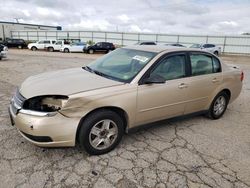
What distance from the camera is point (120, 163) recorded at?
3.06m

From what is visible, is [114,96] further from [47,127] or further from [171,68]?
[171,68]

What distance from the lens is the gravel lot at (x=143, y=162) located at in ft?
8.82

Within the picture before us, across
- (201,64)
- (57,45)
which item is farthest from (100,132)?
(57,45)

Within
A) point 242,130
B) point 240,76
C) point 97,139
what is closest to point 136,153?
point 97,139

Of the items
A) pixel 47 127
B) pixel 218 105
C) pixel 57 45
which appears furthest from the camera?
pixel 57 45

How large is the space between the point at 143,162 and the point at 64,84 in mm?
1545

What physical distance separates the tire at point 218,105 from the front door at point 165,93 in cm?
98

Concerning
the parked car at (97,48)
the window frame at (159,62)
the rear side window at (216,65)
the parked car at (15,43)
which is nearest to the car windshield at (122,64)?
the window frame at (159,62)

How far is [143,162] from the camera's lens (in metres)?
3.10

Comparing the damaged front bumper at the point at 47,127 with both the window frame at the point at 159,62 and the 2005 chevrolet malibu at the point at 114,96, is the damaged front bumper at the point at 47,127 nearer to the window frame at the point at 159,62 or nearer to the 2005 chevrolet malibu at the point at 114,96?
the 2005 chevrolet malibu at the point at 114,96

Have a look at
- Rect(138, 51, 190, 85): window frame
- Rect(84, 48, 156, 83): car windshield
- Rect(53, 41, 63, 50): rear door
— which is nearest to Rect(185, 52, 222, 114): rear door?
Rect(138, 51, 190, 85): window frame

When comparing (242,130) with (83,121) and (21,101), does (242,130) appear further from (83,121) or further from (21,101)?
(21,101)

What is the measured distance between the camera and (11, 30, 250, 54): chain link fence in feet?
106

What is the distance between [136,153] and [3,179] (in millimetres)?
1731
